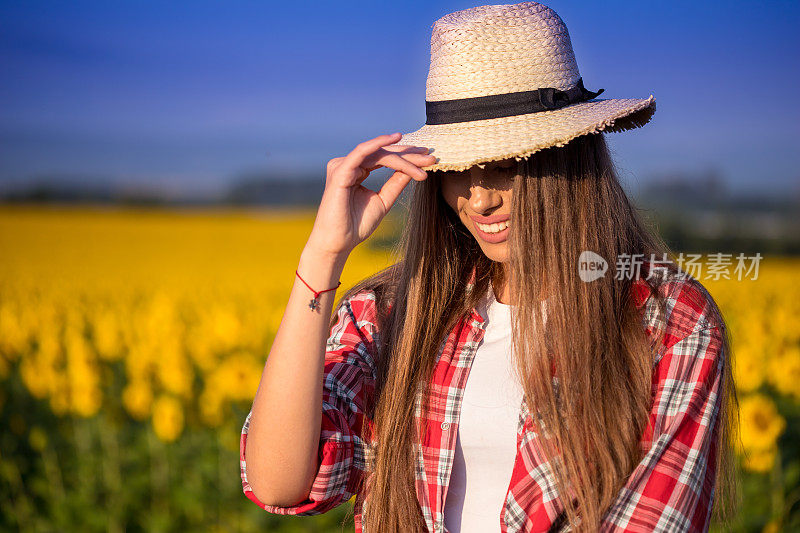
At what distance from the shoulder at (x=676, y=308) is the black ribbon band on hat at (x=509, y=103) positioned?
44 cm

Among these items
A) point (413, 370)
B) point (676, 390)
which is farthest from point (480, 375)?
point (676, 390)

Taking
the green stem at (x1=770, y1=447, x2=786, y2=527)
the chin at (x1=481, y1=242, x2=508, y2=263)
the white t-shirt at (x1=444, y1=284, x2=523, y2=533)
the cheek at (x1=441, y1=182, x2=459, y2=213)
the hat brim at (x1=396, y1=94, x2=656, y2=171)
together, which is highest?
the hat brim at (x1=396, y1=94, x2=656, y2=171)

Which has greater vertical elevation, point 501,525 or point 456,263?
point 456,263

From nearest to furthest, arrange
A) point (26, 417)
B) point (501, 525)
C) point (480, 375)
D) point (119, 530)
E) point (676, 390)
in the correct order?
point (676, 390), point (501, 525), point (480, 375), point (119, 530), point (26, 417)

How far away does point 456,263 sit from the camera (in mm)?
1880

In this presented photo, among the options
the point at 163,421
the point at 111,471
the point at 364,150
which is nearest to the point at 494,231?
the point at 364,150

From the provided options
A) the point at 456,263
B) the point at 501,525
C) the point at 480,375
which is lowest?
the point at 501,525

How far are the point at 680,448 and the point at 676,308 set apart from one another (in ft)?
0.96

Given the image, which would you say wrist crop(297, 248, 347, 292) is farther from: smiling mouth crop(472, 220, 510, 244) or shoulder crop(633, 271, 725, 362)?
shoulder crop(633, 271, 725, 362)

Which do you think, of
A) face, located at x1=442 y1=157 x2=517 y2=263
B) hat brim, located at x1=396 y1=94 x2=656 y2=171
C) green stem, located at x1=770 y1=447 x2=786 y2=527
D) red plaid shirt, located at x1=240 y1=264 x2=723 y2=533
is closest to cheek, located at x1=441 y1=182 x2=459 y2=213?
face, located at x1=442 y1=157 x2=517 y2=263

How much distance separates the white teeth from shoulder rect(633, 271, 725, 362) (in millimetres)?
314

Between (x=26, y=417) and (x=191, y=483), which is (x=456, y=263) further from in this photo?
(x=26, y=417)

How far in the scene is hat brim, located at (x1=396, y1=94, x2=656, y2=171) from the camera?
151 cm

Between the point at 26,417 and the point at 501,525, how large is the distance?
5.47 m
